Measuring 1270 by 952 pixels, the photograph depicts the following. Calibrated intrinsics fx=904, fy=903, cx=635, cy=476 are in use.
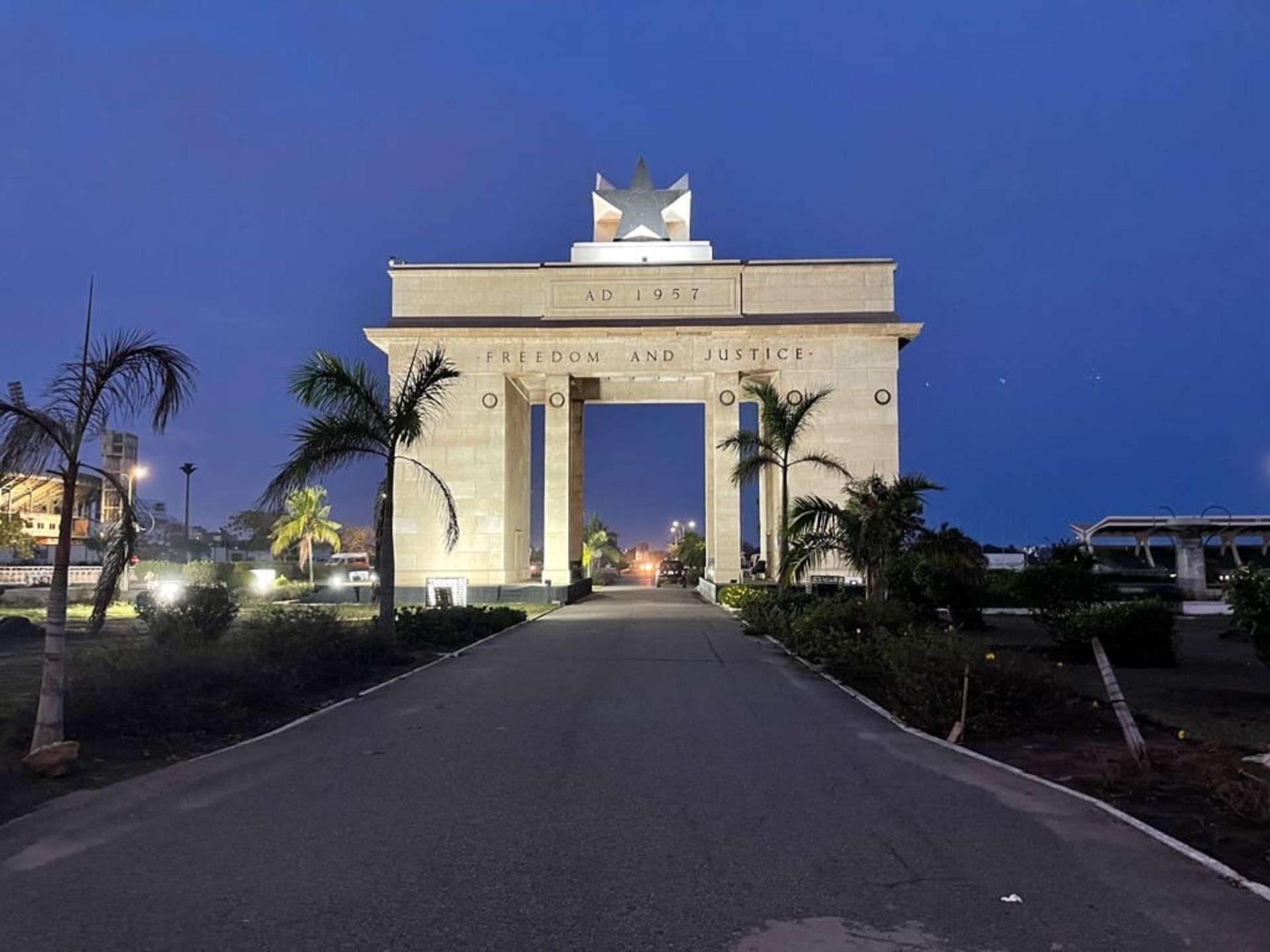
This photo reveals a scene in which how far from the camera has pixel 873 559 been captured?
64.5 ft

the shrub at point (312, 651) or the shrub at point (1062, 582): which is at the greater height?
the shrub at point (1062, 582)

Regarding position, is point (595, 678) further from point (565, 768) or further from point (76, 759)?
point (76, 759)

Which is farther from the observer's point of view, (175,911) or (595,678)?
(595,678)

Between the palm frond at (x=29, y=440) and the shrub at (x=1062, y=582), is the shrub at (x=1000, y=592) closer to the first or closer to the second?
the shrub at (x=1062, y=582)

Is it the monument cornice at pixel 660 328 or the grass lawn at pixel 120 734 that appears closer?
the grass lawn at pixel 120 734

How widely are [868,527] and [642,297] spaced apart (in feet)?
84.1

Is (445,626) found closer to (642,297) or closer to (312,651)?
→ (312,651)

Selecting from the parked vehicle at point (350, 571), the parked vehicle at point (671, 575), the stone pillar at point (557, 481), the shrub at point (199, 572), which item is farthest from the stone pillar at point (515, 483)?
the parked vehicle at point (671, 575)

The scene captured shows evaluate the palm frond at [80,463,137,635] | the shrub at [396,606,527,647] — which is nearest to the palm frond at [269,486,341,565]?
the shrub at [396,606,527,647]

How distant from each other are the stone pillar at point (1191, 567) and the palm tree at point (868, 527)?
71.1 feet

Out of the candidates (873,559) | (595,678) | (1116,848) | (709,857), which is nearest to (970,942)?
(709,857)

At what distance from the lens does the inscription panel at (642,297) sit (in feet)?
139

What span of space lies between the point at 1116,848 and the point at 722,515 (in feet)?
119

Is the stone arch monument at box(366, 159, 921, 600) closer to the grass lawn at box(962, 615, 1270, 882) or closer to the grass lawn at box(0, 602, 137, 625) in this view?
the grass lawn at box(0, 602, 137, 625)
